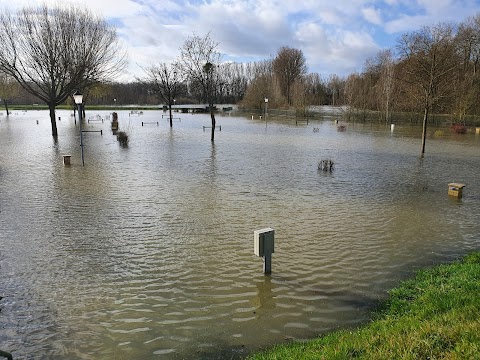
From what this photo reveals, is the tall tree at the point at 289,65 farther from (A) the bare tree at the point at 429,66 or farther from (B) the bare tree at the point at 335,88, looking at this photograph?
(A) the bare tree at the point at 429,66

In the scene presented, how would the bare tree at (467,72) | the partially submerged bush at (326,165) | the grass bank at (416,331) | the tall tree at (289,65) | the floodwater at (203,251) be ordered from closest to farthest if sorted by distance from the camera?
1. the grass bank at (416,331)
2. the floodwater at (203,251)
3. the partially submerged bush at (326,165)
4. the bare tree at (467,72)
5. the tall tree at (289,65)

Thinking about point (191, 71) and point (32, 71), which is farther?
point (32, 71)

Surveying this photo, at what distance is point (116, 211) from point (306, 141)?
1898 cm

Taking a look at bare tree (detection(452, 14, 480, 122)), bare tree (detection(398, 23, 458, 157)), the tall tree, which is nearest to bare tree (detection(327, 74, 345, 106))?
the tall tree

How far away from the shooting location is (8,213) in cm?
930

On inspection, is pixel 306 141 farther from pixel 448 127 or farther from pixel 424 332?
pixel 424 332

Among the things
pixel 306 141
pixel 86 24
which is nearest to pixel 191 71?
pixel 306 141

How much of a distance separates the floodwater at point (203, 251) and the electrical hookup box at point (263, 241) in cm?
49

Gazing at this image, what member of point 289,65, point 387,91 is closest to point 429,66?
point 387,91

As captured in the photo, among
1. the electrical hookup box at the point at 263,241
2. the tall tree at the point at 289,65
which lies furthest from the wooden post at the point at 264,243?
the tall tree at the point at 289,65

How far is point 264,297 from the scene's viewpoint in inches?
A: 214

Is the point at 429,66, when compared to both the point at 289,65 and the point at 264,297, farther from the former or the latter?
the point at 289,65

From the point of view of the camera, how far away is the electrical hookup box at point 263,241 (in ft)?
18.9

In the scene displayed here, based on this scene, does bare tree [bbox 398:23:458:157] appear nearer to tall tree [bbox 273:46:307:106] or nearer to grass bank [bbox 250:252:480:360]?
grass bank [bbox 250:252:480:360]
